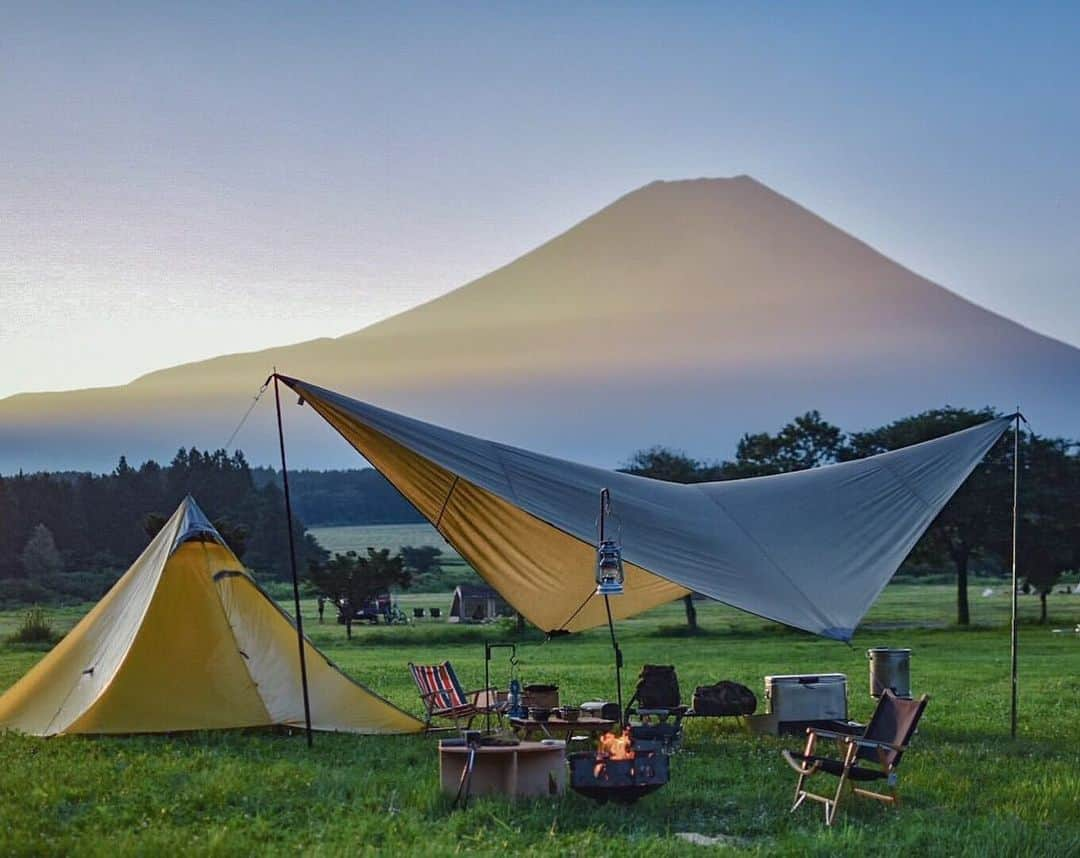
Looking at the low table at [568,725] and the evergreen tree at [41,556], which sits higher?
the evergreen tree at [41,556]

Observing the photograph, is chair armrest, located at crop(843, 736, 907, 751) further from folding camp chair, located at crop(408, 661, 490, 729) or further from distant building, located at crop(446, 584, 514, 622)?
distant building, located at crop(446, 584, 514, 622)

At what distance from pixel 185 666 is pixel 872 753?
5.34m

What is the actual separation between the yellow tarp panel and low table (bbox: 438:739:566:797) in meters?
2.04

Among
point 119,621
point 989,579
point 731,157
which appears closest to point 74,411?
point 989,579

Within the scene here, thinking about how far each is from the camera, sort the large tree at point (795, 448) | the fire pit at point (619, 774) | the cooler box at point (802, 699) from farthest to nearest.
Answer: the large tree at point (795, 448)
the cooler box at point (802, 699)
the fire pit at point (619, 774)

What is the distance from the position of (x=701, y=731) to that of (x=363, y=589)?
19.9m

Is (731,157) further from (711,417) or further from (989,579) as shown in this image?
(711,417)

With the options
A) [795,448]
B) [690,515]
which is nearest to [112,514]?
[795,448]

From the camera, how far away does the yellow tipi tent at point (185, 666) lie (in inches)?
405

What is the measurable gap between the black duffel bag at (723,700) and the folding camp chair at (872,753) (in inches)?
94.3

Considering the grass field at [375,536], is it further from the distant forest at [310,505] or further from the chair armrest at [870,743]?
the chair armrest at [870,743]

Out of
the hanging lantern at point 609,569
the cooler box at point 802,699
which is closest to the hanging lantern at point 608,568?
the hanging lantern at point 609,569

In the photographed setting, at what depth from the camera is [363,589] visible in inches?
1188

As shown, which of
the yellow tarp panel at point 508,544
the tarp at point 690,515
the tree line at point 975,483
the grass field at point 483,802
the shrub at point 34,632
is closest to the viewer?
the grass field at point 483,802
